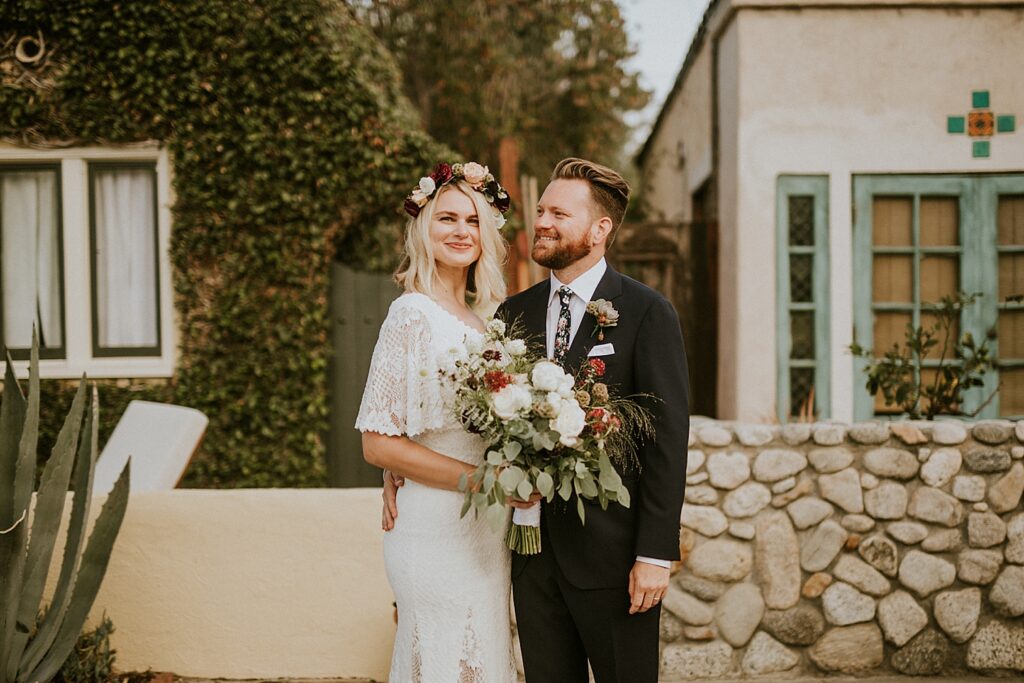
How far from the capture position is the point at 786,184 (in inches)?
250

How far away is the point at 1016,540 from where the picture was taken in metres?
4.21

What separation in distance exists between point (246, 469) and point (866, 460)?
14.1ft

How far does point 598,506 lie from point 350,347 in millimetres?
4212

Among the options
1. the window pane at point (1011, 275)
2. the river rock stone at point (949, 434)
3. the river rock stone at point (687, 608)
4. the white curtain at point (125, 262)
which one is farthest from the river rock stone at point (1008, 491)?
the white curtain at point (125, 262)

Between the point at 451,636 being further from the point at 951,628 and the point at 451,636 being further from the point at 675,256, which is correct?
the point at 675,256

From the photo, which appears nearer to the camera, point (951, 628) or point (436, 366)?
point (436, 366)

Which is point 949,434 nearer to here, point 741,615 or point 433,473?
point 741,615

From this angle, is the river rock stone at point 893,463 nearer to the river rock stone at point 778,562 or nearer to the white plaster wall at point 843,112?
the river rock stone at point 778,562

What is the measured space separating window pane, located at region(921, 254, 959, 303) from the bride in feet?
15.6

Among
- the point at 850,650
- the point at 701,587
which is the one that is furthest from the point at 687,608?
the point at 850,650

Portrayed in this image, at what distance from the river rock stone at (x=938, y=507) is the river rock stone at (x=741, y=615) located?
3.03ft

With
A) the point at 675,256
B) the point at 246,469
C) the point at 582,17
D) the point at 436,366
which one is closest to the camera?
the point at 436,366

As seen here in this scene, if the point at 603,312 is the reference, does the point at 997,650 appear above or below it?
below

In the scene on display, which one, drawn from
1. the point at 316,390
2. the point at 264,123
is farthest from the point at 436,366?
the point at 264,123
